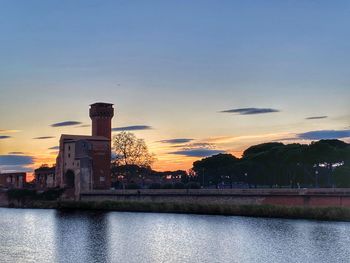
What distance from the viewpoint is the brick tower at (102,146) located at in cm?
8906

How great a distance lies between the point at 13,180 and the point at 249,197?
65574 millimetres

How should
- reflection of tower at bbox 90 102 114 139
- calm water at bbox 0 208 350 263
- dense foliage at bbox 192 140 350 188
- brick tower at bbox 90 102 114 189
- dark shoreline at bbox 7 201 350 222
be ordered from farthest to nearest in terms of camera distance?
reflection of tower at bbox 90 102 114 139
brick tower at bbox 90 102 114 189
dense foliage at bbox 192 140 350 188
dark shoreline at bbox 7 201 350 222
calm water at bbox 0 208 350 263

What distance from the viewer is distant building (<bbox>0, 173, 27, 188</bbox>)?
10531cm

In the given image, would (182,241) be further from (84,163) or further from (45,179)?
(45,179)

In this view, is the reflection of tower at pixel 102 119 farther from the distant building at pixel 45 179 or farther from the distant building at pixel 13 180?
the distant building at pixel 13 180

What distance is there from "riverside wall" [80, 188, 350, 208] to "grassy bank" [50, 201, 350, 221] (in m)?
1.02

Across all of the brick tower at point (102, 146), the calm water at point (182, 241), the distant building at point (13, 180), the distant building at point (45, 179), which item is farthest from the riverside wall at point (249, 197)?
the distant building at point (13, 180)

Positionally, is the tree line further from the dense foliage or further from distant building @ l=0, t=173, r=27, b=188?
distant building @ l=0, t=173, r=27, b=188

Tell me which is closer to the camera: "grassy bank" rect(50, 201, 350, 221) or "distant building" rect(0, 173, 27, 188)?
"grassy bank" rect(50, 201, 350, 221)

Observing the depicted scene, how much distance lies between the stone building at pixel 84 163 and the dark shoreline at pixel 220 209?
221 inches

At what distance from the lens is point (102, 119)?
318 ft

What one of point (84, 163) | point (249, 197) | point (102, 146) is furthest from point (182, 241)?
point (102, 146)

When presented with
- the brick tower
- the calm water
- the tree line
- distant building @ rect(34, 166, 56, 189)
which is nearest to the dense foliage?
the tree line

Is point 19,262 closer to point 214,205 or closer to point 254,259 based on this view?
point 254,259
